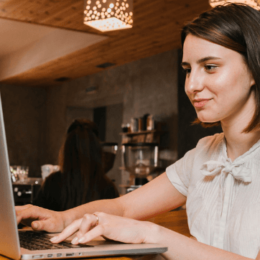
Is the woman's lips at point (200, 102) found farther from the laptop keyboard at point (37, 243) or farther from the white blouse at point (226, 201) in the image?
the laptop keyboard at point (37, 243)

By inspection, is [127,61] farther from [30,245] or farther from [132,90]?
[30,245]

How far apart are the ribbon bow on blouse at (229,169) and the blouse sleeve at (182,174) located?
4.9 inches

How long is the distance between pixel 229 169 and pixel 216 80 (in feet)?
0.78

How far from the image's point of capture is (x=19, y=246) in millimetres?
525

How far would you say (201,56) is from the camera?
865 millimetres

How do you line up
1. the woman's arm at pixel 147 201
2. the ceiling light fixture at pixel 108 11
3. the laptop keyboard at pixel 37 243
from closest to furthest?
1. the laptop keyboard at pixel 37 243
2. the woman's arm at pixel 147 201
3. the ceiling light fixture at pixel 108 11

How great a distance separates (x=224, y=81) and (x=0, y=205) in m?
0.56

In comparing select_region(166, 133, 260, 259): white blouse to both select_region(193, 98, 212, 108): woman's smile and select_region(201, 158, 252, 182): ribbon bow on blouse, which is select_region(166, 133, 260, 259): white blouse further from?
select_region(193, 98, 212, 108): woman's smile

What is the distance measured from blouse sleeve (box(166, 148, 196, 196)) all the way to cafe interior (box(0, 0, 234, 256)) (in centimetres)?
203

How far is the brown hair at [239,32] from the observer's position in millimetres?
861

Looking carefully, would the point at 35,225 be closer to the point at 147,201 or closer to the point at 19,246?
the point at 19,246

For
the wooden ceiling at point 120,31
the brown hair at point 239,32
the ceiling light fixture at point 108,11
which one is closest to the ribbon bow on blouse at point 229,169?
the brown hair at point 239,32

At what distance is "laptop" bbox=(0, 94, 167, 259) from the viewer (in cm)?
51

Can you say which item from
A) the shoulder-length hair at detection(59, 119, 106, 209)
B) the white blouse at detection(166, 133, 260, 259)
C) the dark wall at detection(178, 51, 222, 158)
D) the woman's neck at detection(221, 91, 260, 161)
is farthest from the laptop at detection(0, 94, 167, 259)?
the dark wall at detection(178, 51, 222, 158)
